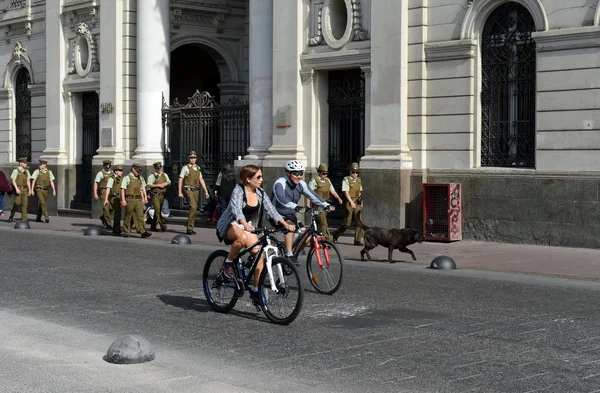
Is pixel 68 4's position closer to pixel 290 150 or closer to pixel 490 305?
pixel 290 150

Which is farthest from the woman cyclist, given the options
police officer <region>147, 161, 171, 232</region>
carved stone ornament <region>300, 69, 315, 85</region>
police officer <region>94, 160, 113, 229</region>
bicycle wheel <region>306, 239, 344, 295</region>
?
police officer <region>94, 160, 113, 229</region>

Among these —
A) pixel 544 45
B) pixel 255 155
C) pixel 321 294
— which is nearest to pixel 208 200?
pixel 255 155

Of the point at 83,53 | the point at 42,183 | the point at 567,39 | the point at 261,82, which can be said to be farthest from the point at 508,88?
the point at 83,53

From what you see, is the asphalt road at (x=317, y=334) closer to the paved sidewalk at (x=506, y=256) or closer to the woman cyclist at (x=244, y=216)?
the woman cyclist at (x=244, y=216)

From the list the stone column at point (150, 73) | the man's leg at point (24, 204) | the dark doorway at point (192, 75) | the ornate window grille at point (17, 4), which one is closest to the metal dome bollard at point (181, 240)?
the stone column at point (150, 73)

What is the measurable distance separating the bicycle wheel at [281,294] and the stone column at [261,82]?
14.4 meters

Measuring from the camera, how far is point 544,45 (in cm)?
1952

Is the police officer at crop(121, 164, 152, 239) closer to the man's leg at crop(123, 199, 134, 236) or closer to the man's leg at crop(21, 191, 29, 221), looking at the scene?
the man's leg at crop(123, 199, 134, 236)

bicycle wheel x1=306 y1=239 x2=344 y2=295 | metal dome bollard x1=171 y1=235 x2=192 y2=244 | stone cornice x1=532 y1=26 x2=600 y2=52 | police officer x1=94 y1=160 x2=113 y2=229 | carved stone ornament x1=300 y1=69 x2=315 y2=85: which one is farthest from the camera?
police officer x1=94 y1=160 x2=113 y2=229

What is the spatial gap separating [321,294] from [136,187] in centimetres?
1064

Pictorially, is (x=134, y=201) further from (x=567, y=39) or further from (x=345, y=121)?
(x=567, y=39)

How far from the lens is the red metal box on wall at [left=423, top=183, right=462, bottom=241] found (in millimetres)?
20688

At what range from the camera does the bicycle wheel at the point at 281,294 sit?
10555mm

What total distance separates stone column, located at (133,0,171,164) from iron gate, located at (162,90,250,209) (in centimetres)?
33
